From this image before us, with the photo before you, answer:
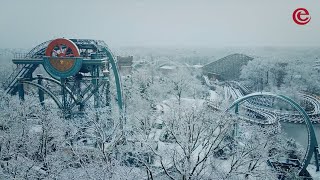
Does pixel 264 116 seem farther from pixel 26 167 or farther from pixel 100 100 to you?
pixel 26 167

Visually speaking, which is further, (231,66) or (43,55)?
(231,66)

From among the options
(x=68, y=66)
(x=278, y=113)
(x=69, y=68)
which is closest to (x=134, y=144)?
(x=69, y=68)

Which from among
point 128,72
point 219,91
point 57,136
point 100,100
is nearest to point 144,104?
point 100,100

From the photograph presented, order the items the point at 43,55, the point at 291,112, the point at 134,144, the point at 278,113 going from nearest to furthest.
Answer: the point at 134,144, the point at 43,55, the point at 278,113, the point at 291,112

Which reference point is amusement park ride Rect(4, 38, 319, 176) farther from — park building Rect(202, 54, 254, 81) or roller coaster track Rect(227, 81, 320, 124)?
park building Rect(202, 54, 254, 81)

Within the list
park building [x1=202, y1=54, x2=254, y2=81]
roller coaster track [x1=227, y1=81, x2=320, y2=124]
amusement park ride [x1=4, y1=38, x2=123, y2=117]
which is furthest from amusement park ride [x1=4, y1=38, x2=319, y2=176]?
park building [x1=202, y1=54, x2=254, y2=81]

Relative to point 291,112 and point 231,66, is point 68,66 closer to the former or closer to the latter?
point 291,112

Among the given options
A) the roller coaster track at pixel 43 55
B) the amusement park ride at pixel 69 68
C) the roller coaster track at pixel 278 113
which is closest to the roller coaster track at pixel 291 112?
the roller coaster track at pixel 278 113

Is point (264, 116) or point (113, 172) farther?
point (264, 116)

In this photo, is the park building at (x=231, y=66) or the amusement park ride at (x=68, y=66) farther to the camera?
the park building at (x=231, y=66)

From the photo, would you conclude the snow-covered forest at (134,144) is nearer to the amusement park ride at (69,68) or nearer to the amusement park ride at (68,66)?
the amusement park ride at (69,68)

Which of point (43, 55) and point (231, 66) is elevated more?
point (43, 55)
